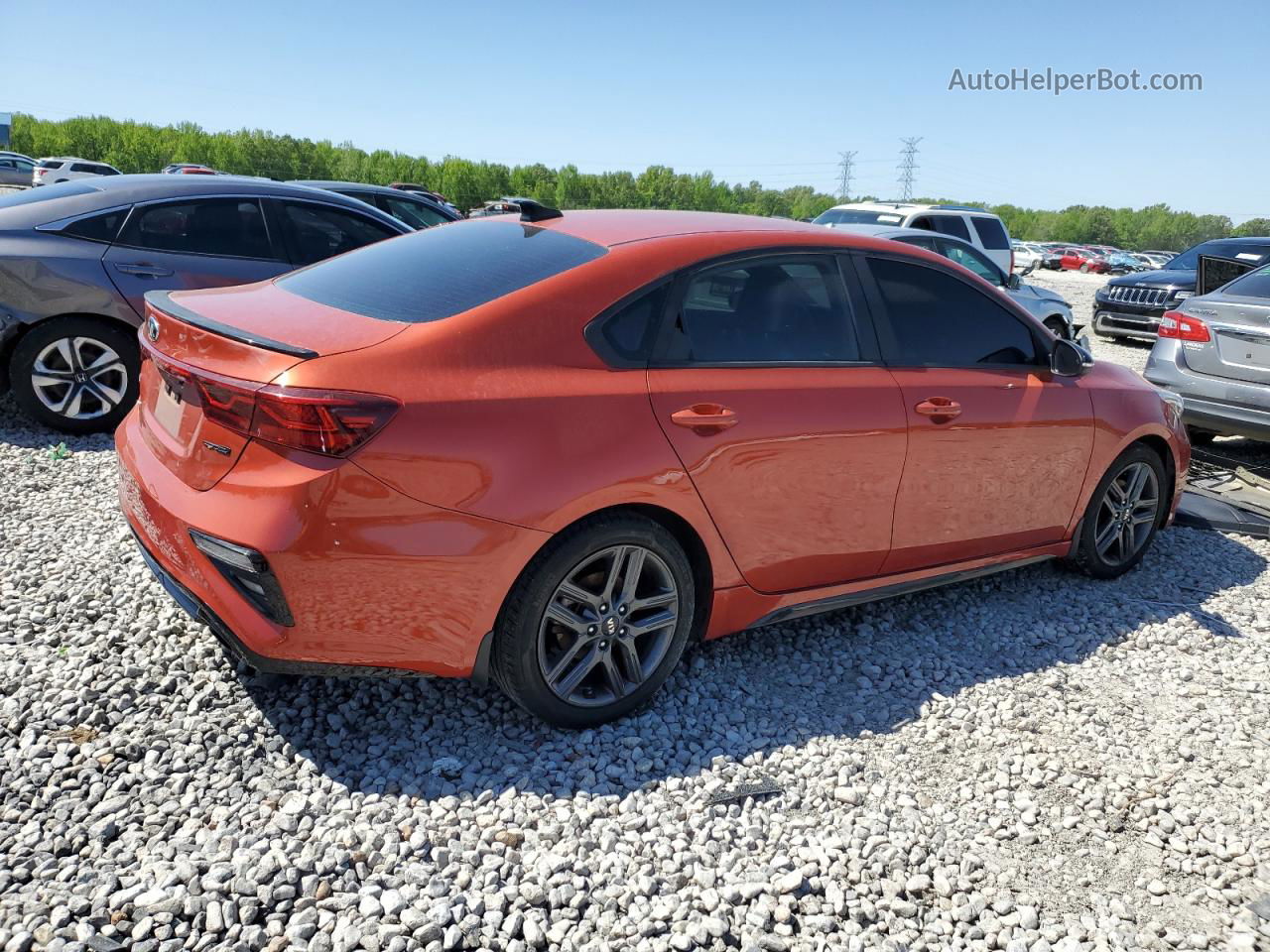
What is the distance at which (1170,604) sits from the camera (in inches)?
185

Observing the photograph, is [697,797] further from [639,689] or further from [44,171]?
[44,171]

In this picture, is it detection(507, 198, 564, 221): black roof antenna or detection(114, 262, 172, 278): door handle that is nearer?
detection(507, 198, 564, 221): black roof antenna

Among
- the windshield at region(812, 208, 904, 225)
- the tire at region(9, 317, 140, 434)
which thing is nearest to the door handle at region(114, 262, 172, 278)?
the tire at region(9, 317, 140, 434)

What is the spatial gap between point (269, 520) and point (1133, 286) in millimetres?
Answer: 15420

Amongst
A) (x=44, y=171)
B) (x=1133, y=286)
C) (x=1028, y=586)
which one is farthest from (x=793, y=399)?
(x=44, y=171)

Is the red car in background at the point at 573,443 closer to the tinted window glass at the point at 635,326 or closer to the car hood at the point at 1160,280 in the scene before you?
the tinted window glass at the point at 635,326

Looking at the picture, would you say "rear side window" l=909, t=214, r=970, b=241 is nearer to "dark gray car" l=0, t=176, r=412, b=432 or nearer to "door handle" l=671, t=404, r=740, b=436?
"dark gray car" l=0, t=176, r=412, b=432

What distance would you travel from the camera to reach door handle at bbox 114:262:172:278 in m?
5.96

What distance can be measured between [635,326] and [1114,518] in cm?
309

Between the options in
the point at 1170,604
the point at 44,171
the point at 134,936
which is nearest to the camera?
the point at 134,936

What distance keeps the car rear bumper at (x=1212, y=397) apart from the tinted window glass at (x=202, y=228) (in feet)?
21.5

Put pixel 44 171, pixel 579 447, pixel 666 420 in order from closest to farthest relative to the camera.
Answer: pixel 579 447 < pixel 666 420 < pixel 44 171

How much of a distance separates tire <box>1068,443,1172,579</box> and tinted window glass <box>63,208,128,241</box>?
19.5ft

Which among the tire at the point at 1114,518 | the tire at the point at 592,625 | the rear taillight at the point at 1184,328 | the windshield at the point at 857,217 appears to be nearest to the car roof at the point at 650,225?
the tire at the point at 592,625
